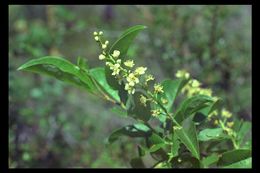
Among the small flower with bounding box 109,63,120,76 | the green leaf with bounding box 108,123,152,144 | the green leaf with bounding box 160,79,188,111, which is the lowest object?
the green leaf with bounding box 108,123,152,144

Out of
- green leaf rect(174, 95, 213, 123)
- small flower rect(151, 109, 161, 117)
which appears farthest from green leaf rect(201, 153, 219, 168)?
small flower rect(151, 109, 161, 117)

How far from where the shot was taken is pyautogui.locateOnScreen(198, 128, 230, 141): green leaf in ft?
3.47

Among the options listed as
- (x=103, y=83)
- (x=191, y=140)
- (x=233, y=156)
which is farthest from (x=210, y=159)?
(x=103, y=83)

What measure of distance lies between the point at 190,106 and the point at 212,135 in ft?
0.28

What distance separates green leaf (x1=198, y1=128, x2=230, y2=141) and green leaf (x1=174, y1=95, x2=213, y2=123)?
0.06 m

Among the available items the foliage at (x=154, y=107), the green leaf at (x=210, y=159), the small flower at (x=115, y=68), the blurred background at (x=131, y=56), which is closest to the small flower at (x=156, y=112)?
the foliage at (x=154, y=107)

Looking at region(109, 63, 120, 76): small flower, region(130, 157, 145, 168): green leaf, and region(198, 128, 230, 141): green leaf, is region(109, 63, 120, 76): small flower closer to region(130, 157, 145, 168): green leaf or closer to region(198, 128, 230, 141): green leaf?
region(198, 128, 230, 141): green leaf

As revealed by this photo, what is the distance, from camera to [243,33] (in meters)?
3.44

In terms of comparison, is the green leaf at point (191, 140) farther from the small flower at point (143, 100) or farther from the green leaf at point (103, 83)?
the green leaf at point (103, 83)

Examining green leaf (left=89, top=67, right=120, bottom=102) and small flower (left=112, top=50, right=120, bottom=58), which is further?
green leaf (left=89, top=67, right=120, bottom=102)

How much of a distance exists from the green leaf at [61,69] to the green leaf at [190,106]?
195mm

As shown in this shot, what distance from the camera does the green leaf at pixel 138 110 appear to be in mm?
1026

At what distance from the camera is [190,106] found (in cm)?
106
